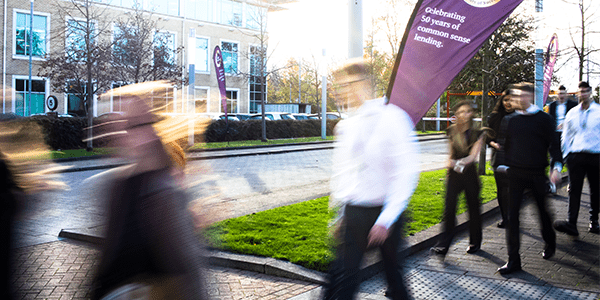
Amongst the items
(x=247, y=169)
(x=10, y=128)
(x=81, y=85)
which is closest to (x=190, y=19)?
(x=81, y=85)

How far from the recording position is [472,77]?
13.0m

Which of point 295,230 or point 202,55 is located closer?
point 295,230

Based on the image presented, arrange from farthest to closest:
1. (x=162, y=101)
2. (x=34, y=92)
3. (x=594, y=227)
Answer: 1. (x=34, y=92)
2. (x=594, y=227)
3. (x=162, y=101)

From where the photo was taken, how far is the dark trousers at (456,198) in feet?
17.7

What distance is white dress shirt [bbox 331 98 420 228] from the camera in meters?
3.00

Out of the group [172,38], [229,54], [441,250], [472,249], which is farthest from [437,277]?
[229,54]

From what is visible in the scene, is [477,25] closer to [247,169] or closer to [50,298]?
[50,298]

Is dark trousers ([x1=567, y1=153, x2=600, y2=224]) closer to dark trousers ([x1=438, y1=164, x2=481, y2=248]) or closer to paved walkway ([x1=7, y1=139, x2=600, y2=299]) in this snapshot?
paved walkway ([x1=7, y1=139, x2=600, y2=299])

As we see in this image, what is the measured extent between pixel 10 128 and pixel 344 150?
2044 millimetres

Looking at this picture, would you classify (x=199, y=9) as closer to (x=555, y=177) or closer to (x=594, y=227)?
(x=594, y=227)

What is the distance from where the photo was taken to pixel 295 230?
21.0ft

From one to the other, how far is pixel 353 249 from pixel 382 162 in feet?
1.87

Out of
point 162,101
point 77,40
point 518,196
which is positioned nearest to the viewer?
point 162,101

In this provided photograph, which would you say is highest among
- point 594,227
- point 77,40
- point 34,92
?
point 77,40
